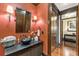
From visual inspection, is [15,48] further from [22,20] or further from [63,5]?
[63,5]

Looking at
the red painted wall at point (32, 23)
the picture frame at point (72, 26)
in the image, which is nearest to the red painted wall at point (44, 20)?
the red painted wall at point (32, 23)

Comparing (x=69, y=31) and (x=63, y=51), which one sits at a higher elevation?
(x=69, y=31)

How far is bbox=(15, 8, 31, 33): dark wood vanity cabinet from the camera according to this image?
184cm

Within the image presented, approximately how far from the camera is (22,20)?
1.90 m

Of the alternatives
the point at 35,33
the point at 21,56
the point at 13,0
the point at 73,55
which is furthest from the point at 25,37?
the point at 73,55

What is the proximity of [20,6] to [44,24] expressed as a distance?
487mm

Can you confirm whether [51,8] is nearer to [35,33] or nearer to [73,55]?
[35,33]

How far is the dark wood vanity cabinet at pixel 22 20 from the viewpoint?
6.04 ft

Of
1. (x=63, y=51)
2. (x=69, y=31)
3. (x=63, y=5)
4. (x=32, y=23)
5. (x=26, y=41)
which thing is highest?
(x=63, y=5)

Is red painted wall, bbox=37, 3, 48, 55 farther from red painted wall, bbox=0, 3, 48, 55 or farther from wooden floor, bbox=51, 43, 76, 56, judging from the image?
wooden floor, bbox=51, 43, 76, 56

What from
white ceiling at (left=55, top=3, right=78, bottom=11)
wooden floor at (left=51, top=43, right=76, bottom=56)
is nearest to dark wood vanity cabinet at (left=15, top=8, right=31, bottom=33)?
white ceiling at (left=55, top=3, right=78, bottom=11)

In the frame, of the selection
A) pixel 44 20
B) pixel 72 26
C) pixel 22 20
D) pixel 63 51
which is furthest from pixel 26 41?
pixel 72 26

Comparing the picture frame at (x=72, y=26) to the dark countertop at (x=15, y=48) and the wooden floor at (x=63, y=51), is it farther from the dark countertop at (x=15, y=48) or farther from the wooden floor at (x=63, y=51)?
the dark countertop at (x=15, y=48)

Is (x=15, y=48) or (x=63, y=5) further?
(x=63, y=5)
